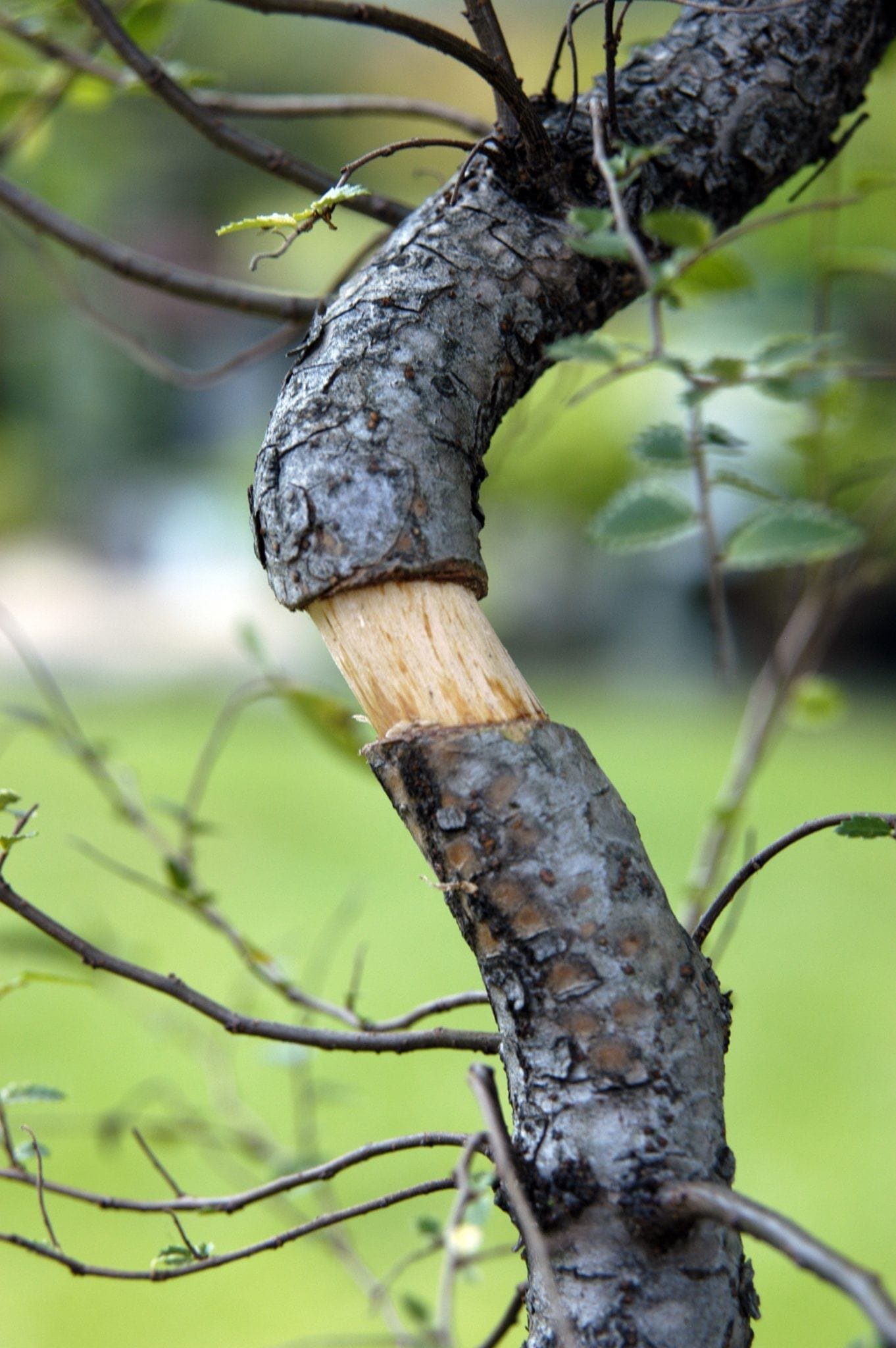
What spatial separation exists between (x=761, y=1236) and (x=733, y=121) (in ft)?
0.96

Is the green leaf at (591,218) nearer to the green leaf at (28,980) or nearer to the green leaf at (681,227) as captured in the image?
the green leaf at (681,227)

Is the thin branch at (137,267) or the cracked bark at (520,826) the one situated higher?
the thin branch at (137,267)

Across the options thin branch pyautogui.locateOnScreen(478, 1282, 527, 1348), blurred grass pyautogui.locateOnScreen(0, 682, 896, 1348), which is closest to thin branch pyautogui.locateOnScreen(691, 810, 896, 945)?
thin branch pyautogui.locateOnScreen(478, 1282, 527, 1348)

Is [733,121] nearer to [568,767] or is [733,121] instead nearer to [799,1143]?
[568,767]

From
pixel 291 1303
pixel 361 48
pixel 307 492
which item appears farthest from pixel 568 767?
pixel 361 48

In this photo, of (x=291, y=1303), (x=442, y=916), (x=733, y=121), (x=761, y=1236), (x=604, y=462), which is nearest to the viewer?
(x=761, y=1236)

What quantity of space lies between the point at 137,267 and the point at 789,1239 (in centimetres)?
40

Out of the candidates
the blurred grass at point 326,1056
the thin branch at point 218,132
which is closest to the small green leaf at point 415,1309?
the blurred grass at point 326,1056

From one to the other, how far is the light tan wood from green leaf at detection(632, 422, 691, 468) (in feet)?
0.42

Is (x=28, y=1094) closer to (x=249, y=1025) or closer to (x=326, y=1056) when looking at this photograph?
(x=249, y=1025)

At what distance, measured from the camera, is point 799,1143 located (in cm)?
110

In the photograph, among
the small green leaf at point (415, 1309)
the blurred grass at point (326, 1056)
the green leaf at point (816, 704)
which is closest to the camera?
the small green leaf at point (415, 1309)

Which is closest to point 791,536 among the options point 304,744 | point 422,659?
point 422,659

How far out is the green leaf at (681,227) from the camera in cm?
28
